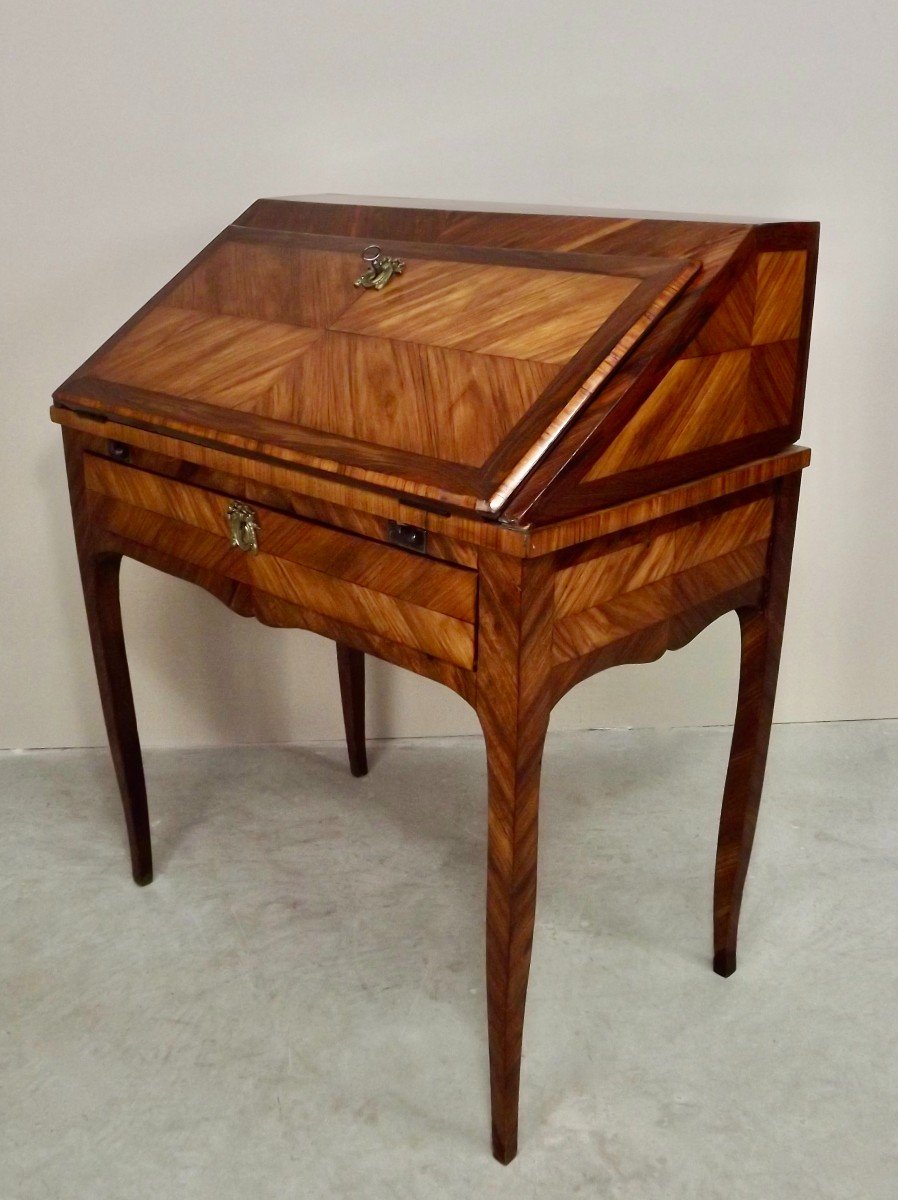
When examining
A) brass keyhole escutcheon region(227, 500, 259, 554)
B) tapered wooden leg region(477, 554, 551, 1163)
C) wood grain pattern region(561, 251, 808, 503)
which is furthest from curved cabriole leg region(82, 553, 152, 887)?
wood grain pattern region(561, 251, 808, 503)

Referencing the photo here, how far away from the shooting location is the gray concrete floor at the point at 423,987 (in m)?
1.75

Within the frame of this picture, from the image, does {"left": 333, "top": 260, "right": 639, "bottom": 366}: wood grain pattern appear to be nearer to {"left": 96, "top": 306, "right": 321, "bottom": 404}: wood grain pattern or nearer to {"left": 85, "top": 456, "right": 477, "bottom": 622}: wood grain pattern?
{"left": 96, "top": 306, "right": 321, "bottom": 404}: wood grain pattern

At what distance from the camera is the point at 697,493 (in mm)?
1596

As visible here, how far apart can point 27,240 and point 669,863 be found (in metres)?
1.86

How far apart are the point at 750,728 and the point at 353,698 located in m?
1.07

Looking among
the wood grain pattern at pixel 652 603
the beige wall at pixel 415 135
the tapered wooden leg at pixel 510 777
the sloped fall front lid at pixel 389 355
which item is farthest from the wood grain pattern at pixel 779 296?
the beige wall at pixel 415 135

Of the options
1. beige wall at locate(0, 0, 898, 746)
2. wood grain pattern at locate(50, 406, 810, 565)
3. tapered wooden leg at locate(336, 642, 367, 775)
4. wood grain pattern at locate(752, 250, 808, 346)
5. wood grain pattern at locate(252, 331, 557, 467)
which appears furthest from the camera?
tapered wooden leg at locate(336, 642, 367, 775)

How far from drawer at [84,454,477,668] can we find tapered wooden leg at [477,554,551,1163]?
0.17 ft

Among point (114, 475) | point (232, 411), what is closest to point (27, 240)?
point (114, 475)

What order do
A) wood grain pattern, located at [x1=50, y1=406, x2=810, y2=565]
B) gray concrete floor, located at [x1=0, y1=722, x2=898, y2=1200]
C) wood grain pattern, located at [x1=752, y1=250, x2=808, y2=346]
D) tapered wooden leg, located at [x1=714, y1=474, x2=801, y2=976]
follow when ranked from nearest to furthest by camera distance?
wood grain pattern, located at [x1=50, y1=406, x2=810, y2=565]
wood grain pattern, located at [x1=752, y1=250, x2=808, y2=346]
gray concrete floor, located at [x1=0, y1=722, x2=898, y2=1200]
tapered wooden leg, located at [x1=714, y1=474, x2=801, y2=976]

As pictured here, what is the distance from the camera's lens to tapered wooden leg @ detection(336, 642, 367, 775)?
9.00 feet

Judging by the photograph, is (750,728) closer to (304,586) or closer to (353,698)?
(304,586)

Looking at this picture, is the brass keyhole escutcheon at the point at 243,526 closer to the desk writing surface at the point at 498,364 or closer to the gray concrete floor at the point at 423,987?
the desk writing surface at the point at 498,364

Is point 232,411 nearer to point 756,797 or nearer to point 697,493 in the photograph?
point 697,493
